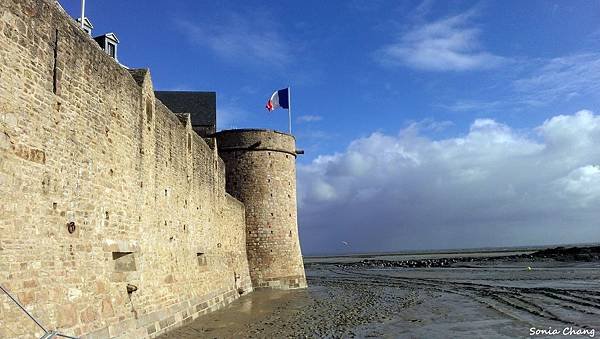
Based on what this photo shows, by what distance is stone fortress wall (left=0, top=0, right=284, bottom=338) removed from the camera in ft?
24.0

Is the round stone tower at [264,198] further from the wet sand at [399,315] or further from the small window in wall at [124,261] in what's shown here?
the small window in wall at [124,261]

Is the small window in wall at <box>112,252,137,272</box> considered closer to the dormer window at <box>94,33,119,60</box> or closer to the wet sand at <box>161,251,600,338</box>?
the wet sand at <box>161,251,600,338</box>

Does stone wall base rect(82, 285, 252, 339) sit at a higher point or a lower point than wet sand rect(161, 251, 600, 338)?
higher

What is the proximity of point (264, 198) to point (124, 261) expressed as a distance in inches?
548

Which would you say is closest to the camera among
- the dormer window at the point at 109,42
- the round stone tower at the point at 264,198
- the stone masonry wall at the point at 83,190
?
the stone masonry wall at the point at 83,190

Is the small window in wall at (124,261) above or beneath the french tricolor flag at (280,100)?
beneath

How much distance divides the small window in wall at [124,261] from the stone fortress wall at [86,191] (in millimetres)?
24

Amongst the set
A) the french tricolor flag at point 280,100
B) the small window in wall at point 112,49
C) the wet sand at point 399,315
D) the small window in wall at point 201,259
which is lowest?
the wet sand at point 399,315

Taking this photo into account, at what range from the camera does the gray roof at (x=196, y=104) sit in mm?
29156

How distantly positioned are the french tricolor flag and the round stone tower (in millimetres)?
2914

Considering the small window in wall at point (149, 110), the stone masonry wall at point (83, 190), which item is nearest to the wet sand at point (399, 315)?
the stone masonry wall at point (83, 190)

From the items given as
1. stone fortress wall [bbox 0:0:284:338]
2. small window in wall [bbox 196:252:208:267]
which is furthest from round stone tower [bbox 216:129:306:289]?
stone fortress wall [bbox 0:0:284:338]

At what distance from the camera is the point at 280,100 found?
28.2m

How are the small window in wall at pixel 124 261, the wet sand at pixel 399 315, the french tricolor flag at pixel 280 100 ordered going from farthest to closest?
1. the french tricolor flag at pixel 280 100
2. the wet sand at pixel 399 315
3. the small window in wall at pixel 124 261
